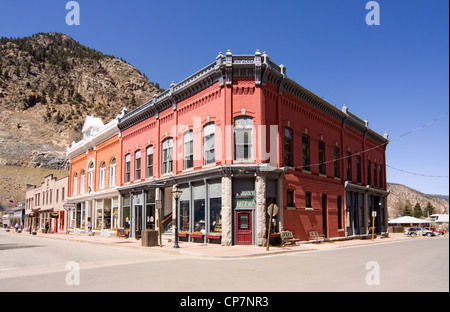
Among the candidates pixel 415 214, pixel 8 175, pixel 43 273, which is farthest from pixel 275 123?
pixel 8 175

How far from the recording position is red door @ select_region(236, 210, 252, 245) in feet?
74.4

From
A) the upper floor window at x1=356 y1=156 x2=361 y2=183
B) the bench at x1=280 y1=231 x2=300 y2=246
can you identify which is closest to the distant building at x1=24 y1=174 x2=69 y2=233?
the bench at x1=280 y1=231 x2=300 y2=246

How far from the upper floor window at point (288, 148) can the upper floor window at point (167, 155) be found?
29.0 feet

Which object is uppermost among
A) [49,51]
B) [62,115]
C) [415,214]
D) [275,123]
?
[49,51]

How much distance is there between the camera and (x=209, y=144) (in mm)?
25297

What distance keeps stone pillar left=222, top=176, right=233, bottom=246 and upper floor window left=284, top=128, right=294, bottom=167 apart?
197 inches

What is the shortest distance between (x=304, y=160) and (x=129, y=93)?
133579mm

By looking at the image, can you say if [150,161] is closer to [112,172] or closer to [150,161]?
[150,161]

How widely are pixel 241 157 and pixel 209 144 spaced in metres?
2.65

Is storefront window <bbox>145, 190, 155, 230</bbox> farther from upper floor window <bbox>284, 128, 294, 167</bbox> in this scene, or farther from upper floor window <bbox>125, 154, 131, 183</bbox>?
upper floor window <bbox>284, 128, 294, 167</bbox>

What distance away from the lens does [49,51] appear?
17175cm

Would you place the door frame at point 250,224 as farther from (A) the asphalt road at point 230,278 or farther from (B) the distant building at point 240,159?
(A) the asphalt road at point 230,278
